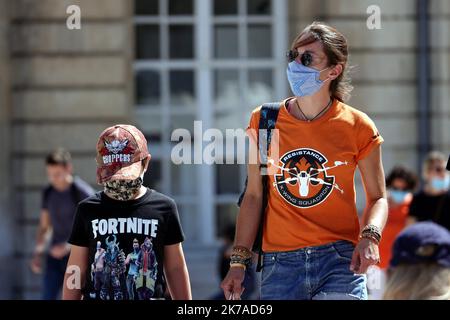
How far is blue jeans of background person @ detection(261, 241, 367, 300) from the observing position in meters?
4.15

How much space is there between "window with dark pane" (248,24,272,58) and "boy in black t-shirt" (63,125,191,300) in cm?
756

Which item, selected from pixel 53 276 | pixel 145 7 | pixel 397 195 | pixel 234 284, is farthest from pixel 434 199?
pixel 145 7

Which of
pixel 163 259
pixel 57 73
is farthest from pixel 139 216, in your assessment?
pixel 57 73

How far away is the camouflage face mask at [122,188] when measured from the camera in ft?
13.6

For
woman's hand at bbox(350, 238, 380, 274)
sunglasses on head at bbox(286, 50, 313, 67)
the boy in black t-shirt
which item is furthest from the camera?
sunglasses on head at bbox(286, 50, 313, 67)

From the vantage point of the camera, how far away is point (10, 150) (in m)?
11.2

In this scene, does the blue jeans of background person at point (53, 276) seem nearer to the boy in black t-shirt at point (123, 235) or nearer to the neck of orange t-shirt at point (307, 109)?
the boy in black t-shirt at point (123, 235)

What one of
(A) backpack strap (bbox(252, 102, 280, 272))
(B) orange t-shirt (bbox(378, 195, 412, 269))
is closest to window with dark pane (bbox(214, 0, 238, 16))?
(B) orange t-shirt (bbox(378, 195, 412, 269))

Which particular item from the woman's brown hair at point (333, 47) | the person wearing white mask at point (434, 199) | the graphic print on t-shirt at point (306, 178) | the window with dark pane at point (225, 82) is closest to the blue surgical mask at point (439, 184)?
the person wearing white mask at point (434, 199)

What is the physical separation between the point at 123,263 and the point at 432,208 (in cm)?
456

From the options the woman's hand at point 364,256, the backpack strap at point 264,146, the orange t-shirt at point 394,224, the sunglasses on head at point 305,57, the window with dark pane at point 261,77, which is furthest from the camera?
the window with dark pane at point 261,77

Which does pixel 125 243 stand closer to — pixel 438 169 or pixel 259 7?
pixel 438 169

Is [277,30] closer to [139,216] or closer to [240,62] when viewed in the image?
[240,62]

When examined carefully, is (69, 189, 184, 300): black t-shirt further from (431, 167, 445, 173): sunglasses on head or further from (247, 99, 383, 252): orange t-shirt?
(431, 167, 445, 173): sunglasses on head
